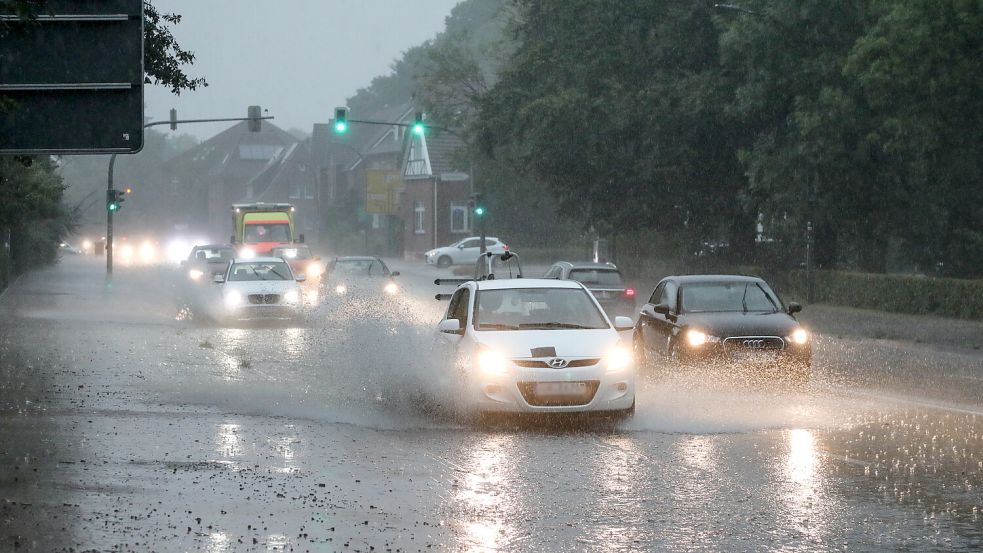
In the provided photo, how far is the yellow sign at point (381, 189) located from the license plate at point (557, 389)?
75.2 meters

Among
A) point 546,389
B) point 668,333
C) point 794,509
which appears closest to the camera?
point 794,509

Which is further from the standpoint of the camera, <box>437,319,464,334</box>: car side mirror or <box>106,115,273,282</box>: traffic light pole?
<box>106,115,273,282</box>: traffic light pole

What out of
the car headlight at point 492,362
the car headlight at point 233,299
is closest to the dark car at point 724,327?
the car headlight at point 492,362

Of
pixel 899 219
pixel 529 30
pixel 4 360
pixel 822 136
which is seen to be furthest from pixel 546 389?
pixel 529 30

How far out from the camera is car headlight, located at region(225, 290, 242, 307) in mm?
29587

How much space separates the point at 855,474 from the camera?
10.1 m

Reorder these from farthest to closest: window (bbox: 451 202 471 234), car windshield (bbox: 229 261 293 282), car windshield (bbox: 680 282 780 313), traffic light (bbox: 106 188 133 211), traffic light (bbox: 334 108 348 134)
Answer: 1. window (bbox: 451 202 471 234)
2. traffic light (bbox: 106 188 133 211)
3. traffic light (bbox: 334 108 348 134)
4. car windshield (bbox: 229 261 293 282)
5. car windshield (bbox: 680 282 780 313)

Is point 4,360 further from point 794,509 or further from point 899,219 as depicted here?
point 899,219

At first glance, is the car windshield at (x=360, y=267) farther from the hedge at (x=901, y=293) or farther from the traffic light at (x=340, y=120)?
the hedge at (x=901, y=293)

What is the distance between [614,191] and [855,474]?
35605 millimetres

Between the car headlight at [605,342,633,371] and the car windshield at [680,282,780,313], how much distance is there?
4818mm

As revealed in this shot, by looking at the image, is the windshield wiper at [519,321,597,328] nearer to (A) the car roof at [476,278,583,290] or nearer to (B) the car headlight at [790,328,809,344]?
(A) the car roof at [476,278,583,290]

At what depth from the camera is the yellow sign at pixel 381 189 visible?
8762 cm

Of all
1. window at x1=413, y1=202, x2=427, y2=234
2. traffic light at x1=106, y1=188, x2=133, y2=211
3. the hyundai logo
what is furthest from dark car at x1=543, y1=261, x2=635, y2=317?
window at x1=413, y1=202, x2=427, y2=234
